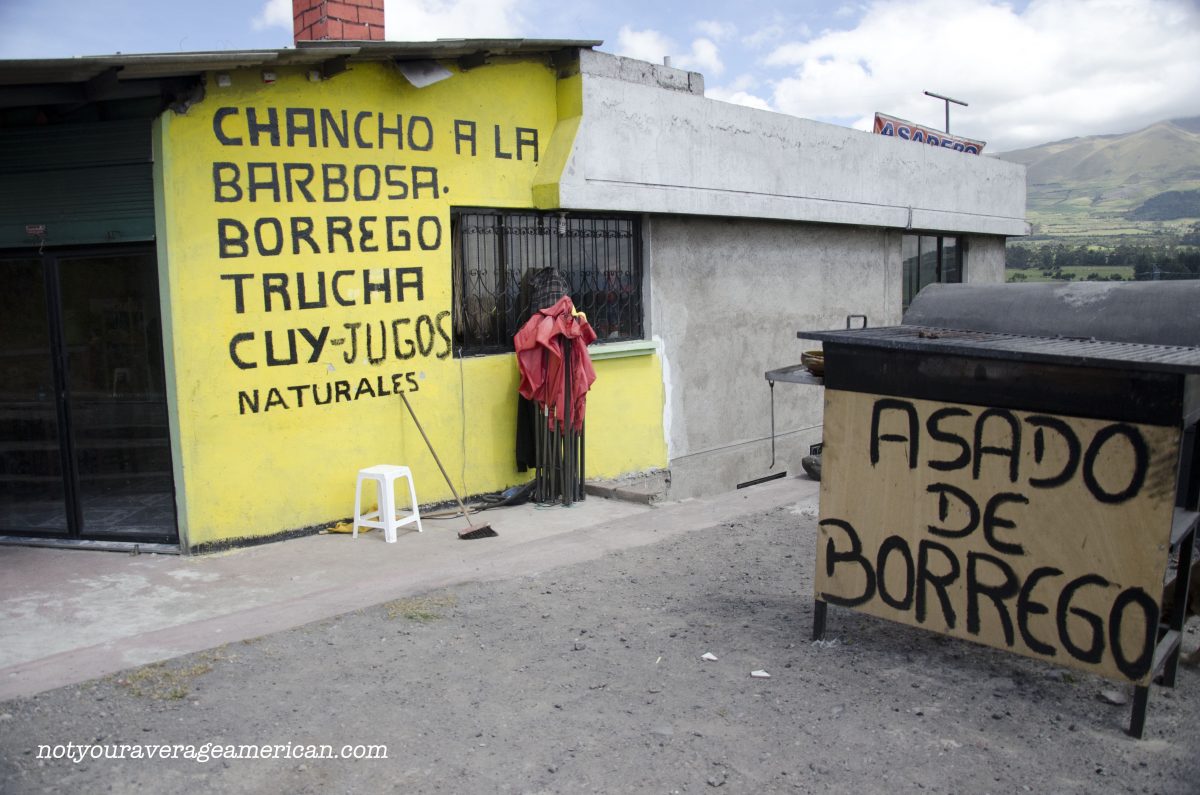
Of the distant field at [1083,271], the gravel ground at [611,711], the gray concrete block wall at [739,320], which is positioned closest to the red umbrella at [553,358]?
the gray concrete block wall at [739,320]

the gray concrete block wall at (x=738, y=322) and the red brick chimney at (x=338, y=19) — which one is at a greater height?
the red brick chimney at (x=338, y=19)

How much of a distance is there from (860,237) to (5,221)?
10.1 metres

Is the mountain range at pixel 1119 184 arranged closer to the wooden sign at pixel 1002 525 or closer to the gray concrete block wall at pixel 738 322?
the gray concrete block wall at pixel 738 322

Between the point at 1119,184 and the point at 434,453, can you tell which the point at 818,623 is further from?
the point at 1119,184

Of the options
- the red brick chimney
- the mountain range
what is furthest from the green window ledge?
the mountain range

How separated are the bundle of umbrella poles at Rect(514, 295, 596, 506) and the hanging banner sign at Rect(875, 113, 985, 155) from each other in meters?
6.92

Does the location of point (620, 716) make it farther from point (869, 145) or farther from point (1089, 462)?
point (869, 145)

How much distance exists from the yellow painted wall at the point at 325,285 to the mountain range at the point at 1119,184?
1339 centimetres

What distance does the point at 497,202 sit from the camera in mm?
8039

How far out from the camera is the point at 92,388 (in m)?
6.71

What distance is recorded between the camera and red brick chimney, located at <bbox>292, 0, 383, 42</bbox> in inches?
300

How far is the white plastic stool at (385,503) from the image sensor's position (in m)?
6.89

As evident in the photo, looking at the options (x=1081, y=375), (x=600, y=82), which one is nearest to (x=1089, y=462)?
(x=1081, y=375)

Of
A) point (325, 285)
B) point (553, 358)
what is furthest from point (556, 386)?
point (325, 285)
